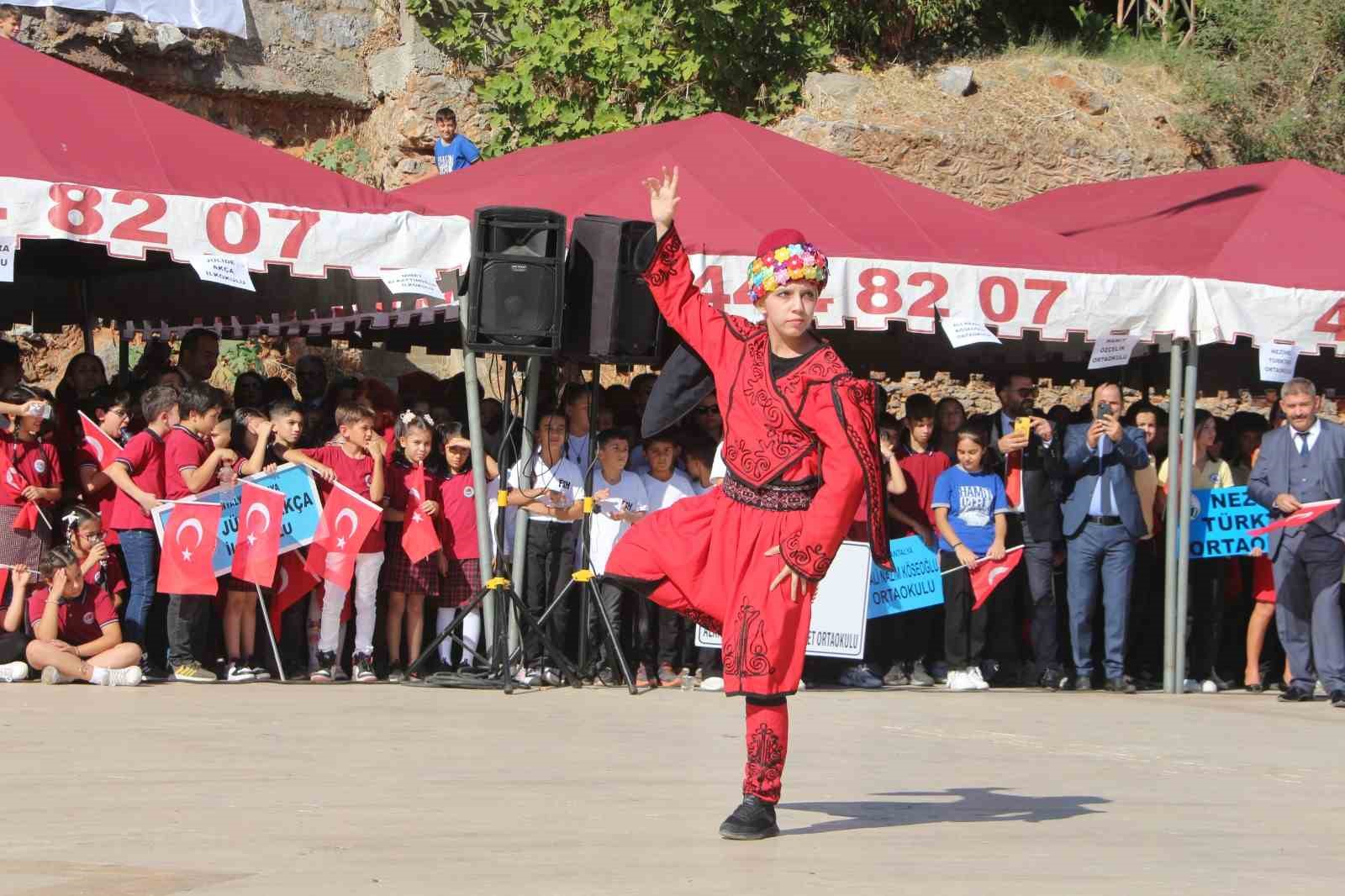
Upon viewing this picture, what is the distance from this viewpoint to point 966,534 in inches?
464

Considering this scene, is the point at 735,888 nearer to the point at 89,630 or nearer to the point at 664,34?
the point at 89,630

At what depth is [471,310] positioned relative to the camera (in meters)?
9.96

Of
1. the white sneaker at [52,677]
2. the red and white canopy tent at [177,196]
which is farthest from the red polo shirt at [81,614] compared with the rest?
the red and white canopy tent at [177,196]

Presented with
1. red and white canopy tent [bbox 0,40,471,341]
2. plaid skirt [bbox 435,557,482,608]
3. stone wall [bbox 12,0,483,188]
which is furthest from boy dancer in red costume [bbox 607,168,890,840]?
stone wall [bbox 12,0,483,188]

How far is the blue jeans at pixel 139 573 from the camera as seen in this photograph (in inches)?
401

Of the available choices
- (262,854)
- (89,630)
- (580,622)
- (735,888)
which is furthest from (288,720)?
(735,888)

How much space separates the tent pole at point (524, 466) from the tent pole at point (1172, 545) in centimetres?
407

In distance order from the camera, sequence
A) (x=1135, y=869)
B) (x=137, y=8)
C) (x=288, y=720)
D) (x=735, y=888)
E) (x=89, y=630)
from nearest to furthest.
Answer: (x=735, y=888) < (x=1135, y=869) < (x=288, y=720) < (x=89, y=630) < (x=137, y=8)

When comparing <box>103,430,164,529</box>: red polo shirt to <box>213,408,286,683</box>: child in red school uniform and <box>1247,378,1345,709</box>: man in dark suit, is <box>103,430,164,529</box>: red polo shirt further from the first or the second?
<box>1247,378,1345,709</box>: man in dark suit

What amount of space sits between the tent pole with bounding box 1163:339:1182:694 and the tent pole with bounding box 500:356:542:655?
4074 mm

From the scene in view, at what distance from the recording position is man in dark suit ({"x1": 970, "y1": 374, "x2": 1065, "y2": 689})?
1191 centimetres

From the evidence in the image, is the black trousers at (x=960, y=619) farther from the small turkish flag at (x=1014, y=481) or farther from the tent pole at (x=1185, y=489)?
the tent pole at (x=1185, y=489)

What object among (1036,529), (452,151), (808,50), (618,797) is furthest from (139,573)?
(808,50)

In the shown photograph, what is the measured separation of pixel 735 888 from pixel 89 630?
19.7ft
